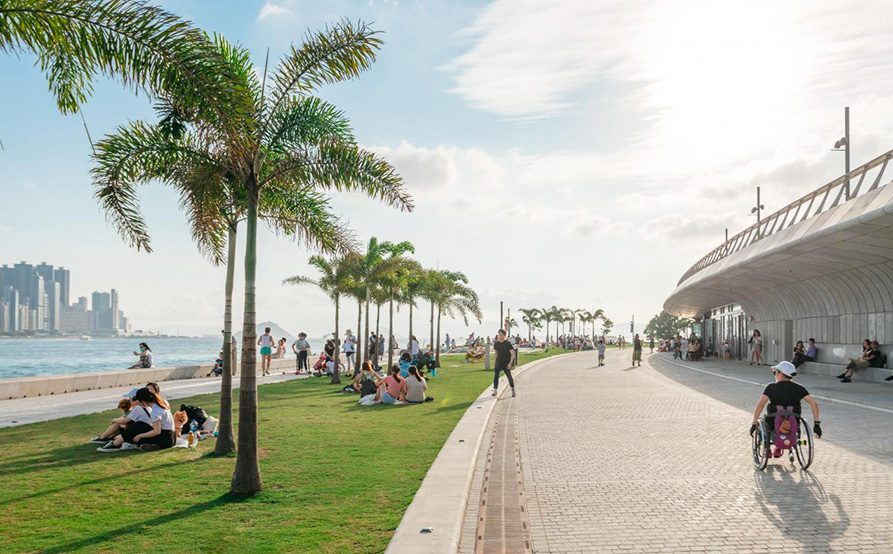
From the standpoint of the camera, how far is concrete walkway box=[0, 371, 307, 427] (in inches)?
587

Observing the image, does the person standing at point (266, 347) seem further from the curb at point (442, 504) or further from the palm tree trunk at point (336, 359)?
the curb at point (442, 504)

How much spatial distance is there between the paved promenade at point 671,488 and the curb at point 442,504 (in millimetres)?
174

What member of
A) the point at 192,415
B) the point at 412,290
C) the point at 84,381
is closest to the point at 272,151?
the point at 192,415

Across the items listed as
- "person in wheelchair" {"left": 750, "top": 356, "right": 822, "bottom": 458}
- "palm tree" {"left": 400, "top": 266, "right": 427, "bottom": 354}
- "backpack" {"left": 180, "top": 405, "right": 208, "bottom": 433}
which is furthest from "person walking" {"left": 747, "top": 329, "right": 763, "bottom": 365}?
"backpack" {"left": 180, "top": 405, "right": 208, "bottom": 433}

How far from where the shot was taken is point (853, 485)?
7.86 metres

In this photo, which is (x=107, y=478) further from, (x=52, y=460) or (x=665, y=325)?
(x=665, y=325)

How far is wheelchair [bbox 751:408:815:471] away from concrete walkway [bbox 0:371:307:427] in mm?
10628

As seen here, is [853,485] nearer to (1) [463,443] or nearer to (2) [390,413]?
(1) [463,443]

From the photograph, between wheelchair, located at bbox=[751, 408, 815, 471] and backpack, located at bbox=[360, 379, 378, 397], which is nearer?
wheelchair, located at bbox=[751, 408, 815, 471]

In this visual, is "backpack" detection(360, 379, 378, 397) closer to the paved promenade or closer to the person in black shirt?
the person in black shirt

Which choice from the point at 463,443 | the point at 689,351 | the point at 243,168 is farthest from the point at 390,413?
the point at 689,351

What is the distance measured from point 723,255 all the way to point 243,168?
98.6 feet

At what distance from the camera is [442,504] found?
22.3 feet

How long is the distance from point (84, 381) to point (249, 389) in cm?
1594
